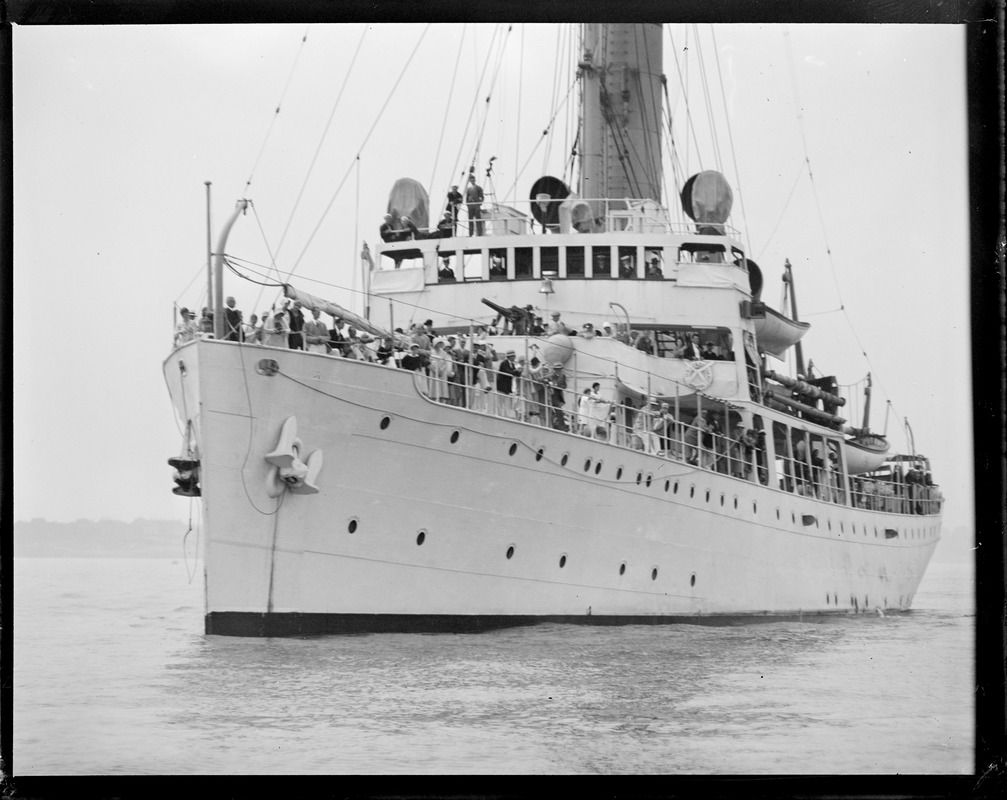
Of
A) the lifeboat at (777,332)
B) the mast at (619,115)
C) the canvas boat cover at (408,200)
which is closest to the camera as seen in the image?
the canvas boat cover at (408,200)

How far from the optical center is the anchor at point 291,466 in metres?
15.0

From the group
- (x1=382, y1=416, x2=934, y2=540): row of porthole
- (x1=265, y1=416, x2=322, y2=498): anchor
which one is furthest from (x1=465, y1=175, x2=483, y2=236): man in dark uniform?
(x1=265, y1=416, x2=322, y2=498): anchor

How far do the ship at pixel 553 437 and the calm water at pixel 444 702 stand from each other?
907mm

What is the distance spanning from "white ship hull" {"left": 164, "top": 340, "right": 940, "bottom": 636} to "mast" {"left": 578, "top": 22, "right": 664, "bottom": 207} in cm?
954

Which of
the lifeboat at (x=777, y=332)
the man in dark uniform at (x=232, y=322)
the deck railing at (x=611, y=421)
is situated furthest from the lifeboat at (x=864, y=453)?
the man in dark uniform at (x=232, y=322)

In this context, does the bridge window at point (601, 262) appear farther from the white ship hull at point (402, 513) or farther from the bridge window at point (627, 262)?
the white ship hull at point (402, 513)

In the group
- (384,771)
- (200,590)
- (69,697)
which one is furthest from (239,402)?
(384,771)

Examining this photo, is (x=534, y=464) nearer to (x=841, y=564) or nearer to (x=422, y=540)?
(x=422, y=540)

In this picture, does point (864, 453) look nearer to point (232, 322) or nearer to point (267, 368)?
point (267, 368)

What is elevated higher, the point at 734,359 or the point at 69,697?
the point at 734,359

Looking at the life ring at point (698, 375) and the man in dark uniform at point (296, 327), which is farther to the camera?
the life ring at point (698, 375)

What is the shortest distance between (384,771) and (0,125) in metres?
5.72

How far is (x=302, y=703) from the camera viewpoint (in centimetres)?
1230

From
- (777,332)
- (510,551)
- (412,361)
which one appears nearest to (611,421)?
(510,551)
